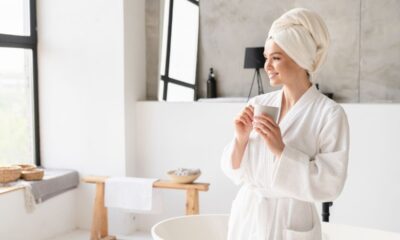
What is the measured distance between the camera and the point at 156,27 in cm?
421

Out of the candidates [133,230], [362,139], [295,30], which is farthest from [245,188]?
[133,230]

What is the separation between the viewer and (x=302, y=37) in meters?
1.40

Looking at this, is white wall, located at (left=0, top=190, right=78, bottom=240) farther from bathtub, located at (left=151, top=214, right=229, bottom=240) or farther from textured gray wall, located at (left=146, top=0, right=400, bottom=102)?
bathtub, located at (left=151, top=214, right=229, bottom=240)

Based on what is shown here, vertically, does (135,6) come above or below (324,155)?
above

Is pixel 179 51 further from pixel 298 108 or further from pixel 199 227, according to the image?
pixel 298 108

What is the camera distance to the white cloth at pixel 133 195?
3578mm

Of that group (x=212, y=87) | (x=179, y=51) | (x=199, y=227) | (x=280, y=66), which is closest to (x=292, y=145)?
(x=280, y=66)

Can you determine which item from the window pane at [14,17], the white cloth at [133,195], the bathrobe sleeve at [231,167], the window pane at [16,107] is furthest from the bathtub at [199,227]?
the window pane at [14,17]

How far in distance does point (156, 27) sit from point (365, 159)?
2.03 metres

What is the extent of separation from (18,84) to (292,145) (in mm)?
3199

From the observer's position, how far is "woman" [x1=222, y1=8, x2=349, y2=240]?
138 cm

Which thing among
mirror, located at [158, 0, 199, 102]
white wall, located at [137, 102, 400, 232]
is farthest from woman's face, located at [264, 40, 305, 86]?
mirror, located at [158, 0, 199, 102]

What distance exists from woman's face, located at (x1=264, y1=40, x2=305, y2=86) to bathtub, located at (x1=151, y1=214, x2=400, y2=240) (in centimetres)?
99

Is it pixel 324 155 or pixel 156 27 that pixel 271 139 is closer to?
pixel 324 155
